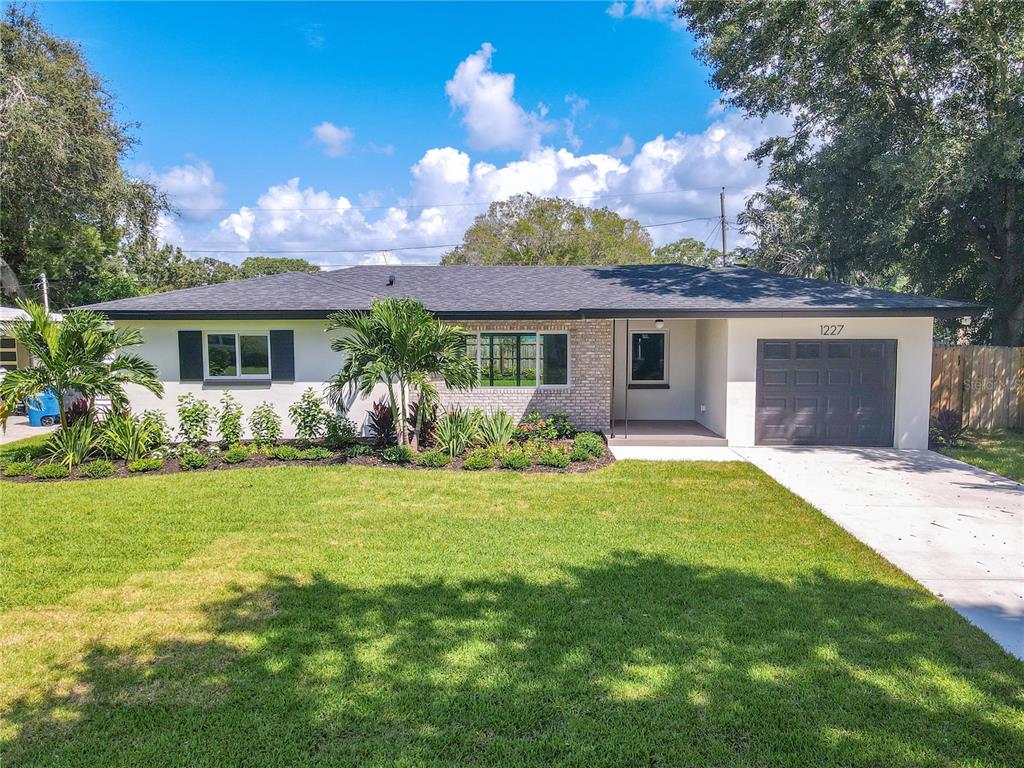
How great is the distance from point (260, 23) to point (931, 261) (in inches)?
751

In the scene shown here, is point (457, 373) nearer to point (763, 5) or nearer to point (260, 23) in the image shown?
point (260, 23)

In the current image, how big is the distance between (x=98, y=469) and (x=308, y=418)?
10.9 ft

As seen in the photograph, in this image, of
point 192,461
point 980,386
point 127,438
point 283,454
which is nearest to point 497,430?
point 283,454

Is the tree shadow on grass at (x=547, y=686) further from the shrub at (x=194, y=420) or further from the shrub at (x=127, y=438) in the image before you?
the shrub at (x=194, y=420)

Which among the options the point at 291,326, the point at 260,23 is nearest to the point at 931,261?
the point at 291,326

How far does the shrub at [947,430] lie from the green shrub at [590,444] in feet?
22.0

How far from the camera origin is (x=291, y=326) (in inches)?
453

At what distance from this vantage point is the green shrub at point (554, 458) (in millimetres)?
9273

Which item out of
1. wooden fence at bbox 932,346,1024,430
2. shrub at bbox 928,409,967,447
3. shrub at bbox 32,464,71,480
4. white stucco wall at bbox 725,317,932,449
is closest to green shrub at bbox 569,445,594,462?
white stucco wall at bbox 725,317,932,449

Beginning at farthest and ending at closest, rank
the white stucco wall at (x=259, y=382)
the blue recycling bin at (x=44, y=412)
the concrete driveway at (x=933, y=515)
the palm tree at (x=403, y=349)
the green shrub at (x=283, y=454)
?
the blue recycling bin at (x=44, y=412)
the white stucco wall at (x=259, y=382)
the green shrub at (x=283, y=454)
the palm tree at (x=403, y=349)
the concrete driveway at (x=933, y=515)

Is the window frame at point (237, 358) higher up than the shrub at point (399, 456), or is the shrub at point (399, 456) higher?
the window frame at point (237, 358)

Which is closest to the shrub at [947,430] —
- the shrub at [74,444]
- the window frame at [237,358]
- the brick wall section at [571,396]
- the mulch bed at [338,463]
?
the brick wall section at [571,396]

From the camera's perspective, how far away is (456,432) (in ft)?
33.7

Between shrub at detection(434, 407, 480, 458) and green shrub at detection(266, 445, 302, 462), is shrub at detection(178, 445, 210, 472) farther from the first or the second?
shrub at detection(434, 407, 480, 458)
